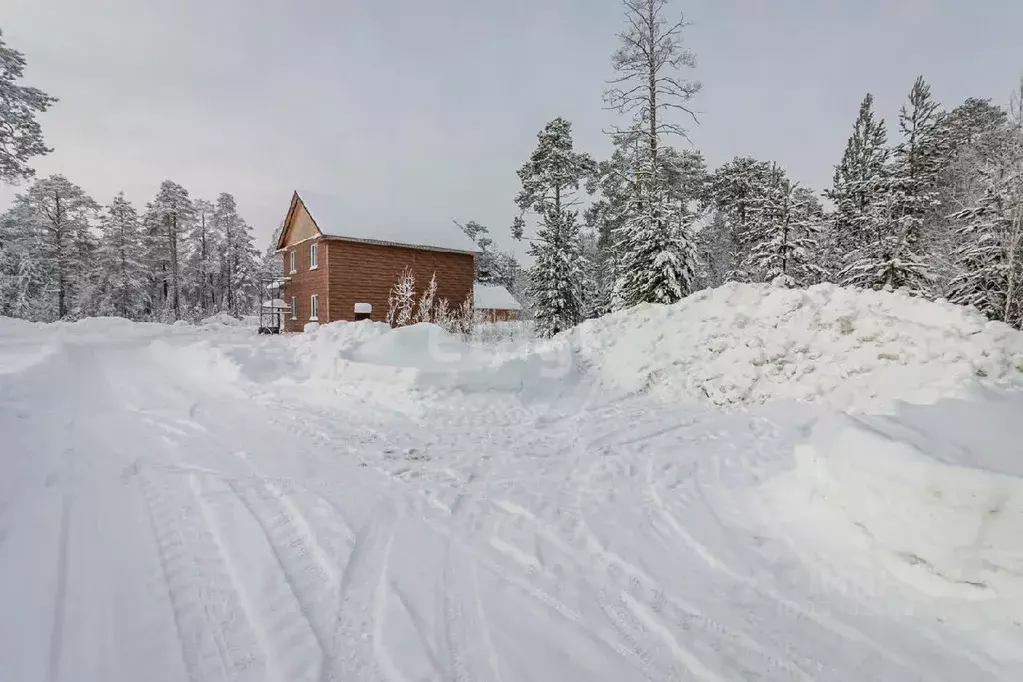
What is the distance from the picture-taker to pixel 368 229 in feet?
70.4

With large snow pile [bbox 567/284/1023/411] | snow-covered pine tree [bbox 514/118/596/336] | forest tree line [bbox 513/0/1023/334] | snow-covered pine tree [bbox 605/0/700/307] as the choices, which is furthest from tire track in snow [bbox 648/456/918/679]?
snow-covered pine tree [bbox 514/118/596/336]

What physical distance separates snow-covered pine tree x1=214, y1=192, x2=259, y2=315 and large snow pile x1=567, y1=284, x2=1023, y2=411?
47.0 meters

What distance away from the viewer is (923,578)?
2.70 metres

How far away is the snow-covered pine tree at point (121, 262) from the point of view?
36.4m

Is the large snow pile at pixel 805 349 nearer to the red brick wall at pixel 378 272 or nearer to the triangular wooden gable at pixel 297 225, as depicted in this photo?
the red brick wall at pixel 378 272

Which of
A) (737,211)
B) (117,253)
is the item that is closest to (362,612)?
(737,211)

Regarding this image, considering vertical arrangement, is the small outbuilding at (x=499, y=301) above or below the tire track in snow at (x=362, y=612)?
above

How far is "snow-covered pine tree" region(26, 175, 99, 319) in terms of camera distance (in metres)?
32.9

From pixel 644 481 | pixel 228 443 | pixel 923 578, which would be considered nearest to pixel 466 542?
pixel 644 481

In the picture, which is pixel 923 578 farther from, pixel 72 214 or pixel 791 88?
pixel 72 214

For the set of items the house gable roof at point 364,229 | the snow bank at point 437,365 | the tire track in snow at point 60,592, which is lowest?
the tire track in snow at point 60,592

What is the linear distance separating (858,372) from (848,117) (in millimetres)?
23816

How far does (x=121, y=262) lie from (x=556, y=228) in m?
36.7

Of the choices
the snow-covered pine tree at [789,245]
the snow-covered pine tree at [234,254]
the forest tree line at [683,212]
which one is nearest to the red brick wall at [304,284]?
the forest tree line at [683,212]
